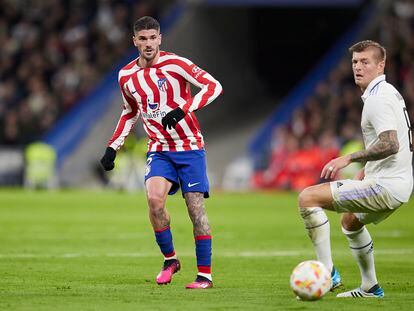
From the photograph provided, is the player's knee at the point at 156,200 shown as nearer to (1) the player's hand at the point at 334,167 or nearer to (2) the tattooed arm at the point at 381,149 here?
(1) the player's hand at the point at 334,167

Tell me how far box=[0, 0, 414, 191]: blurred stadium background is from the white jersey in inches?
765

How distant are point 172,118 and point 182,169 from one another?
30.8 inches

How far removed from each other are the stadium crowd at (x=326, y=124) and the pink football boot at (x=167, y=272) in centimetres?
1861

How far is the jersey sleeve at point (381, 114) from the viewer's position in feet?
30.0

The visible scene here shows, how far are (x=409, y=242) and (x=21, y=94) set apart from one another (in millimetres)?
21571

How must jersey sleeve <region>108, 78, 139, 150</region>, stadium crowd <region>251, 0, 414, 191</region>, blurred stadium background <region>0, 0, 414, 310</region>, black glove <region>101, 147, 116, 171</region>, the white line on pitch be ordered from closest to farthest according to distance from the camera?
black glove <region>101, 147, 116, 171</region>, jersey sleeve <region>108, 78, 139, 150</region>, the white line on pitch, blurred stadium background <region>0, 0, 414, 310</region>, stadium crowd <region>251, 0, 414, 191</region>

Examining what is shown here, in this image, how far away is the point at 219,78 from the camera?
3662 centimetres

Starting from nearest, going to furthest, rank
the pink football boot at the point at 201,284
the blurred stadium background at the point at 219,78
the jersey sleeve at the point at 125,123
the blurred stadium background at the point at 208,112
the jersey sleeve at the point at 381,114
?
1. the jersey sleeve at the point at 381,114
2. the pink football boot at the point at 201,284
3. the jersey sleeve at the point at 125,123
4. the blurred stadium background at the point at 208,112
5. the blurred stadium background at the point at 219,78

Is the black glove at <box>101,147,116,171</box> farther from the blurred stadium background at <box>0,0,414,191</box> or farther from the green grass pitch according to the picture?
the blurred stadium background at <box>0,0,414,191</box>

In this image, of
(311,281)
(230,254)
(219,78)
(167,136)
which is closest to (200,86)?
(167,136)

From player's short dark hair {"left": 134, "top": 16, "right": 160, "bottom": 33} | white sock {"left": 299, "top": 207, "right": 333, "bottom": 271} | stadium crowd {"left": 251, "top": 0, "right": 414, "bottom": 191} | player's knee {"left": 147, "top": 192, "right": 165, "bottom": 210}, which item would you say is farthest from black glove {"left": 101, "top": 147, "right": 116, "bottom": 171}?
stadium crowd {"left": 251, "top": 0, "right": 414, "bottom": 191}

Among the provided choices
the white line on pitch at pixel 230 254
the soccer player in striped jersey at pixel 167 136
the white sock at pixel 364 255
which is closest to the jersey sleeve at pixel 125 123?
the soccer player in striped jersey at pixel 167 136

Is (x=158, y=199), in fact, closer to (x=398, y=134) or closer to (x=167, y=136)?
(x=167, y=136)

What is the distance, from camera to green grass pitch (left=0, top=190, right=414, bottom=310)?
9273 millimetres
